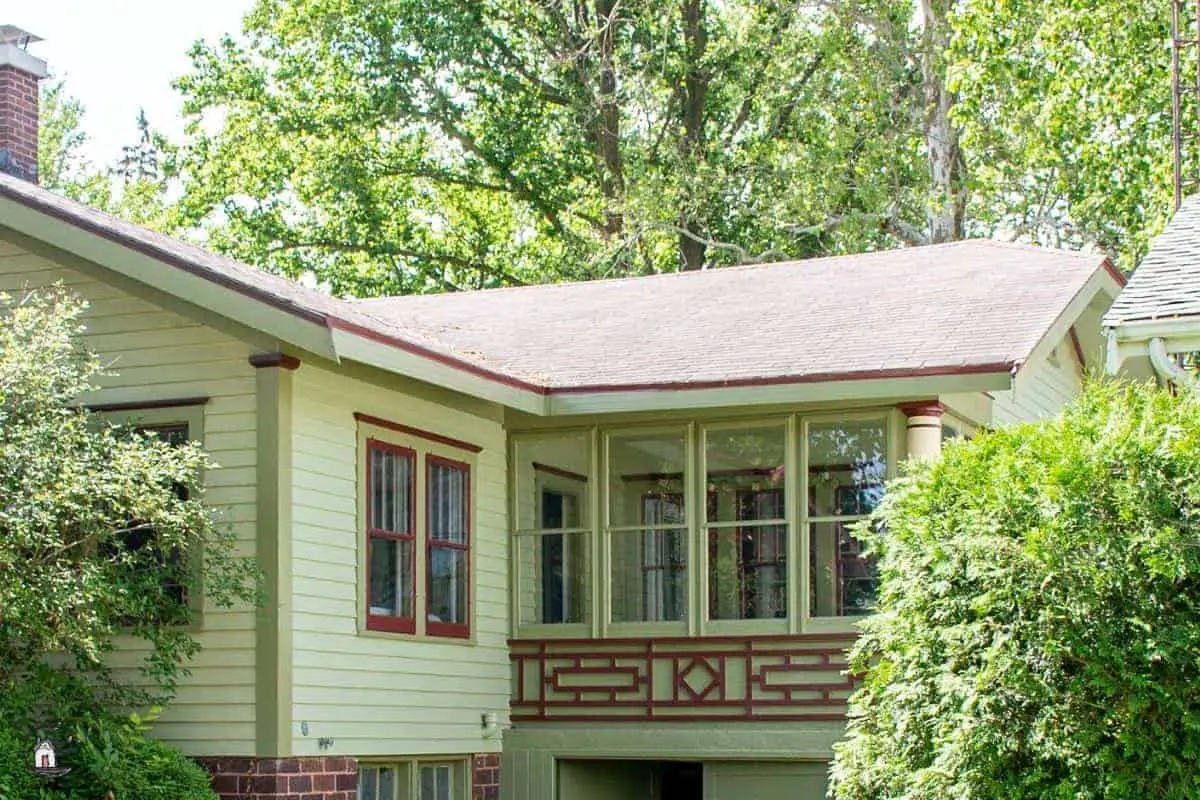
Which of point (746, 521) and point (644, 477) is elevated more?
point (644, 477)

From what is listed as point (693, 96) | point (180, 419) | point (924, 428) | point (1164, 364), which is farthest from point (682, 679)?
point (693, 96)

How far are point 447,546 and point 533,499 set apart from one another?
4.03ft

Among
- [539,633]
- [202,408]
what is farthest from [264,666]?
[539,633]

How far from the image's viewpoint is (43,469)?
11.1 metres

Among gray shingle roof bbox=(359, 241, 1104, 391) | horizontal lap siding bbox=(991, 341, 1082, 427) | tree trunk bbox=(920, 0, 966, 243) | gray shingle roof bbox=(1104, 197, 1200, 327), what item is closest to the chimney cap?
gray shingle roof bbox=(359, 241, 1104, 391)

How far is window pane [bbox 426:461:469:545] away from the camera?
46.0ft

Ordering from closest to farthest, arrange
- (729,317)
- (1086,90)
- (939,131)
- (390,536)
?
(390,536)
(729,317)
(1086,90)
(939,131)

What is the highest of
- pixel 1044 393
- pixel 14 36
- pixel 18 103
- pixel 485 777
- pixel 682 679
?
pixel 14 36

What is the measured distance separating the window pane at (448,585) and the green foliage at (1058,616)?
4.73m

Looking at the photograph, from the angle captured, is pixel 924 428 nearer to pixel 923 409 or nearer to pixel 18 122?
pixel 923 409

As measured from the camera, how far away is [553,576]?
49.3 feet

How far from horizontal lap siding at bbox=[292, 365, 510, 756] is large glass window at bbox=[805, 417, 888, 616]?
2678 millimetres

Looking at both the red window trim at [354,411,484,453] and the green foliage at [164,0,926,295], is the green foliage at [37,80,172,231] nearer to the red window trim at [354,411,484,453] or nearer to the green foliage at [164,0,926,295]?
the green foliage at [164,0,926,295]

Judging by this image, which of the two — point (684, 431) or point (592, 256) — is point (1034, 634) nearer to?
point (684, 431)
